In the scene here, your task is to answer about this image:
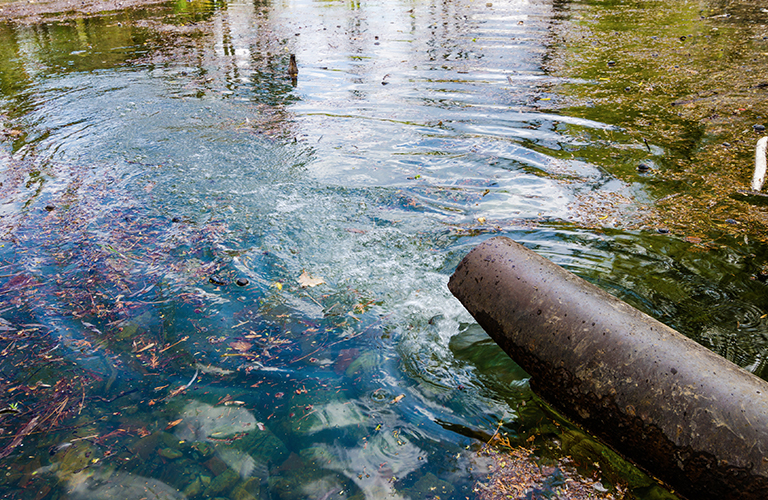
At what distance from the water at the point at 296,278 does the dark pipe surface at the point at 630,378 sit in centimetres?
42

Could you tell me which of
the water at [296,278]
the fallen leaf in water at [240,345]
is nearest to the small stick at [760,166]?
the water at [296,278]

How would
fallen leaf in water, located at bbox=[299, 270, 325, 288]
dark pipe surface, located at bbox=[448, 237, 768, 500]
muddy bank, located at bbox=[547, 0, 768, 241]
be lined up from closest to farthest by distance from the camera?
1. dark pipe surface, located at bbox=[448, 237, 768, 500]
2. fallen leaf in water, located at bbox=[299, 270, 325, 288]
3. muddy bank, located at bbox=[547, 0, 768, 241]

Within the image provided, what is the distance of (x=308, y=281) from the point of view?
399 centimetres

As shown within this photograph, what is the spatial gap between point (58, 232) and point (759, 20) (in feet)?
54.1

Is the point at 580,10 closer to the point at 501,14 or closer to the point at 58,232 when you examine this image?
the point at 501,14

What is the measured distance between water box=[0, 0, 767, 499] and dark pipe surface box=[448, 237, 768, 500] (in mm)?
415

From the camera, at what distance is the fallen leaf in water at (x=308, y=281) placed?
3961 millimetres

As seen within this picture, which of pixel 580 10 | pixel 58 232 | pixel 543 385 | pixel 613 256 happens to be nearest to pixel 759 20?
pixel 580 10

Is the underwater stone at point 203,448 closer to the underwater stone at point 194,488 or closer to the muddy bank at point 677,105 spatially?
the underwater stone at point 194,488

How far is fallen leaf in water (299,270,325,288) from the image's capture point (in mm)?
3961

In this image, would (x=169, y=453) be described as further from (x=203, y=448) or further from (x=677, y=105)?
(x=677, y=105)

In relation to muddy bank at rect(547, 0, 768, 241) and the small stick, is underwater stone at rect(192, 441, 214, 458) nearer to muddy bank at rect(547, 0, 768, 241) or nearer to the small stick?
muddy bank at rect(547, 0, 768, 241)

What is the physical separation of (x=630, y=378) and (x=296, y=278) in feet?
8.88

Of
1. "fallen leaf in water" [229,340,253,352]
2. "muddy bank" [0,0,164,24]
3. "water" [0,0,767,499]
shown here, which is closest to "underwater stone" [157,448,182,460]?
"water" [0,0,767,499]
